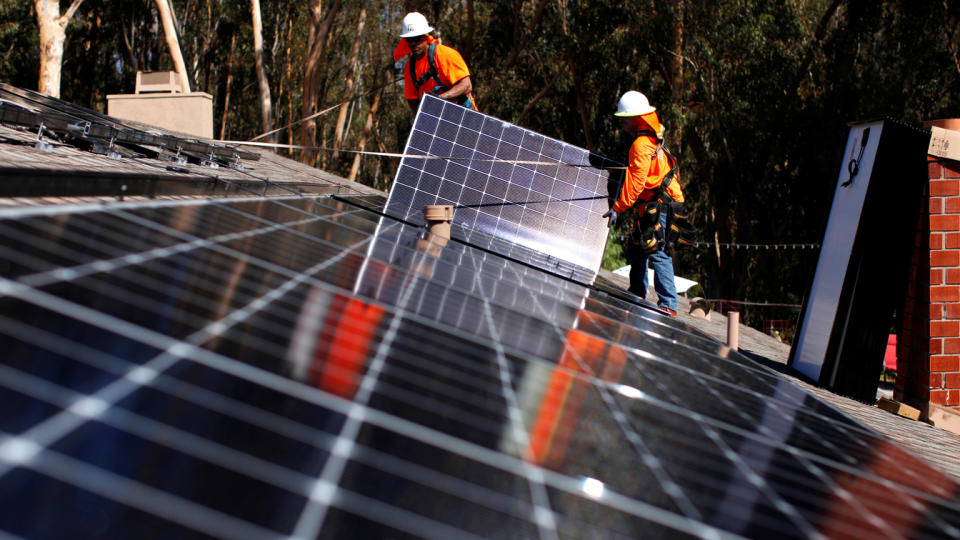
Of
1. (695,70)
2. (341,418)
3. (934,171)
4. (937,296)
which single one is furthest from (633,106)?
(695,70)

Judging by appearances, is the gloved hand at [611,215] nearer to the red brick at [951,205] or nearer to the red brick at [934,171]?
the red brick at [934,171]

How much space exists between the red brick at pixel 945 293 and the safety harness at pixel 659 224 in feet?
8.00

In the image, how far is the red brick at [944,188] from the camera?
23.7 feet

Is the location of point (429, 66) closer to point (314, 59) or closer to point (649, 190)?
point (649, 190)

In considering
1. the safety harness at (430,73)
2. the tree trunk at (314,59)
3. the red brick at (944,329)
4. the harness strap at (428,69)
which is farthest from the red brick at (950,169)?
the tree trunk at (314,59)

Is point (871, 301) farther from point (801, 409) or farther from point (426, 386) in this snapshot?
point (426, 386)

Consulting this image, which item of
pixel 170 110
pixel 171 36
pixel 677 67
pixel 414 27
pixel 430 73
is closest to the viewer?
pixel 414 27

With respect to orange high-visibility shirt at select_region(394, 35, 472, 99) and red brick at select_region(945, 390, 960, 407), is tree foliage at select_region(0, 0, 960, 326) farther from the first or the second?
red brick at select_region(945, 390, 960, 407)

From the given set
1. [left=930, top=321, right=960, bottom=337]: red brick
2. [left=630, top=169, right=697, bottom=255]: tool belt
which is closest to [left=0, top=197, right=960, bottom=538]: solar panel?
[left=930, top=321, right=960, bottom=337]: red brick

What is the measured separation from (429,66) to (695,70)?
21.8 meters

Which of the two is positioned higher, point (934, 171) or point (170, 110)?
point (934, 171)

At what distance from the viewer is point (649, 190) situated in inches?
352

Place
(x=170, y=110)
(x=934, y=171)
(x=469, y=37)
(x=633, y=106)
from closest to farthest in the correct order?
(x=934, y=171) < (x=633, y=106) < (x=170, y=110) < (x=469, y=37)

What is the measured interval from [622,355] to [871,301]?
4240mm
